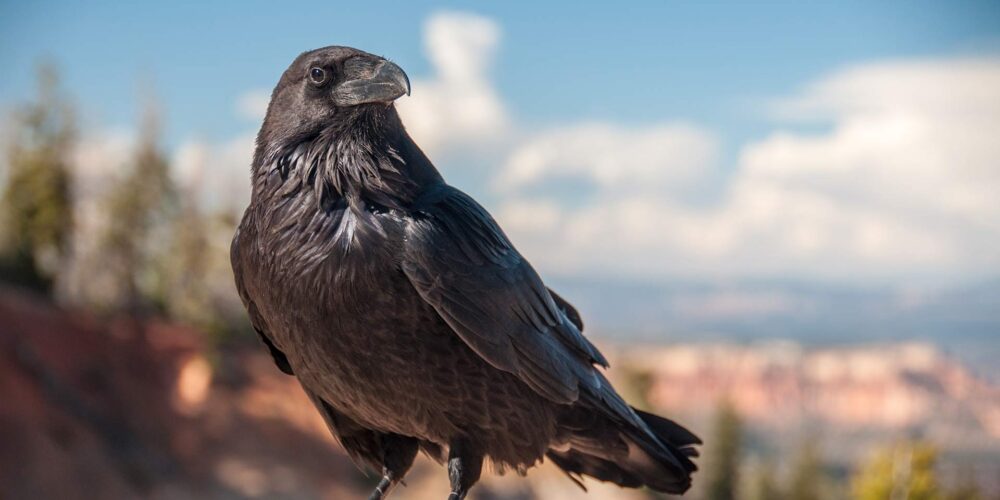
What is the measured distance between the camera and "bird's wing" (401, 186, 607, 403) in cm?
359

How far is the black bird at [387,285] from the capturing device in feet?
11.7

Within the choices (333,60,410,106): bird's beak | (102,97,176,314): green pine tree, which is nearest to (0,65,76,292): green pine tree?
(102,97,176,314): green pine tree

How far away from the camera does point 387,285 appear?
3553 millimetres

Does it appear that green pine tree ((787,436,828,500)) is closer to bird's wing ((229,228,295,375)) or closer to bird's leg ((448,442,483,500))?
bird's leg ((448,442,483,500))

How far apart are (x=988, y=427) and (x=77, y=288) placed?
164 ft

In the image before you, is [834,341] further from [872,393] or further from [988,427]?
[988,427]

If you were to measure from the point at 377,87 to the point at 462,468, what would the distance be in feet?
5.22

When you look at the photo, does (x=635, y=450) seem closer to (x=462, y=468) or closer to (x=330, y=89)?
(x=462, y=468)

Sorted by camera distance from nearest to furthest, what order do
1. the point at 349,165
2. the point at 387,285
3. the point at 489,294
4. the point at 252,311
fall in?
the point at 387,285
the point at 349,165
the point at 489,294
the point at 252,311

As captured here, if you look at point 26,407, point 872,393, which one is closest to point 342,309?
point 26,407

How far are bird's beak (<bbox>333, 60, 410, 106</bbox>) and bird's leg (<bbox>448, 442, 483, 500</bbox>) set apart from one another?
147 centimetres

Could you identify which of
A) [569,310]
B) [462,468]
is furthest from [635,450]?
[462,468]

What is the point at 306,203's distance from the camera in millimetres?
3662

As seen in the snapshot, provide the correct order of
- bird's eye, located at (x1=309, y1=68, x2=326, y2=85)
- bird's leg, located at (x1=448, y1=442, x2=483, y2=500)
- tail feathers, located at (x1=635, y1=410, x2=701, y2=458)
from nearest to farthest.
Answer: bird's eye, located at (x1=309, y1=68, x2=326, y2=85) < bird's leg, located at (x1=448, y1=442, x2=483, y2=500) < tail feathers, located at (x1=635, y1=410, x2=701, y2=458)
